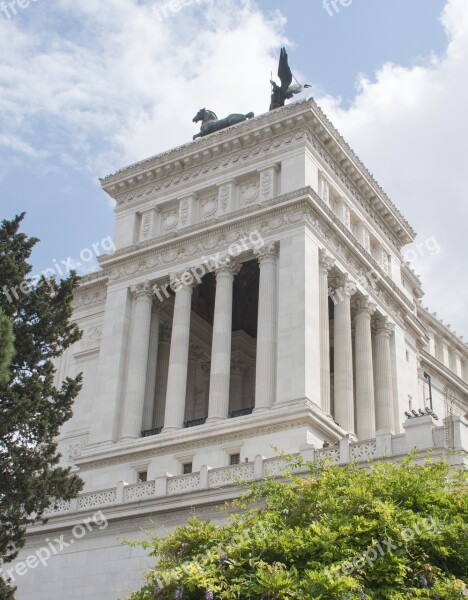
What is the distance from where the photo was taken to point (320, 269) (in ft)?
174

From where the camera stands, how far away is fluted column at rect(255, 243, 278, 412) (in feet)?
159

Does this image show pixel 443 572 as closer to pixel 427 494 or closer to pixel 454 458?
pixel 427 494

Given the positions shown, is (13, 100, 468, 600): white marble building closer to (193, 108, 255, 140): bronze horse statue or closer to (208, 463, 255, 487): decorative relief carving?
(208, 463, 255, 487): decorative relief carving

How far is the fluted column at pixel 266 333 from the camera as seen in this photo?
48.5 meters

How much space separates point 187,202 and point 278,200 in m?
7.48

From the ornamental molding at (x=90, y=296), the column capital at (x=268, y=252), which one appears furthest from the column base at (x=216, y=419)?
the ornamental molding at (x=90, y=296)

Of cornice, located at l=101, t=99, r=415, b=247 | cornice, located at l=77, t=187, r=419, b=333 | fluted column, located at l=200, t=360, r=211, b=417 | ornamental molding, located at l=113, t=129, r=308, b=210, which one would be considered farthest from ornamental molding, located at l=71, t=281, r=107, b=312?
fluted column, located at l=200, t=360, r=211, b=417

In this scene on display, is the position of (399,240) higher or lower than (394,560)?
higher

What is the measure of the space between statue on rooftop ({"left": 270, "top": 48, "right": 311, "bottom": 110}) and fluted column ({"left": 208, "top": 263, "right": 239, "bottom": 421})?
44.7 ft

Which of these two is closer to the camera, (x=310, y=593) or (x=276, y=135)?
(x=310, y=593)

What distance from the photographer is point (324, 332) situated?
167ft

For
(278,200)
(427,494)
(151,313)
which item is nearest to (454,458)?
(427,494)

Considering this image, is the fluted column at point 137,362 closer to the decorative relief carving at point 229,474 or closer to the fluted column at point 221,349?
the fluted column at point 221,349

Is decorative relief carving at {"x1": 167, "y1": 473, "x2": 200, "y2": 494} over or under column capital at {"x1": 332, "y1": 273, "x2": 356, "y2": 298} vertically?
under
